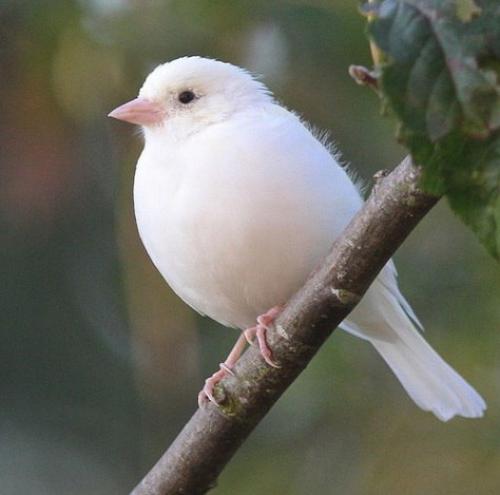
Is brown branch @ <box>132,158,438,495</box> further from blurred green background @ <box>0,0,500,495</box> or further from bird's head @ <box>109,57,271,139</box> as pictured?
blurred green background @ <box>0,0,500,495</box>

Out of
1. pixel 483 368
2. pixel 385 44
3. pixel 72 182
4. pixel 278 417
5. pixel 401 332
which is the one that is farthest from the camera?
pixel 72 182

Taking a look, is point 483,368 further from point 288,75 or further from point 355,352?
point 288,75

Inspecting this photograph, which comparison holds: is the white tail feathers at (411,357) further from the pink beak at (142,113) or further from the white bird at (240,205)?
the pink beak at (142,113)

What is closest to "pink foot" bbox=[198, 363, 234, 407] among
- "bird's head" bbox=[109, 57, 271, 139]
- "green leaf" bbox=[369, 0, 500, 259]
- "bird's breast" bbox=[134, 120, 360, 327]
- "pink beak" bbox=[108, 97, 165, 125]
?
"bird's breast" bbox=[134, 120, 360, 327]

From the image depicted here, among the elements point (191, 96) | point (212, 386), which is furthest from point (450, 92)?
point (191, 96)

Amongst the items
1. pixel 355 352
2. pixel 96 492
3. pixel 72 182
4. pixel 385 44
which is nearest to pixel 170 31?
pixel 72 182

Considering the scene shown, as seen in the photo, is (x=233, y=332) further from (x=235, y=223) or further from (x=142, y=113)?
(x=235, y=223)
